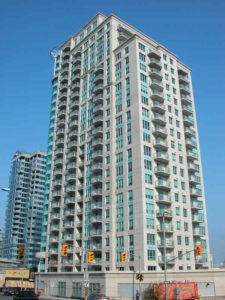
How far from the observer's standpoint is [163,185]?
78500 mm

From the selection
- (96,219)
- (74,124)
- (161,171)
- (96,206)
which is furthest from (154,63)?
(96,219)

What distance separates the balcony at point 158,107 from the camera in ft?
284

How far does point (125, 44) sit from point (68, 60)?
26.4 metres

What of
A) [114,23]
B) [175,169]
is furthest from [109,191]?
[114,23]

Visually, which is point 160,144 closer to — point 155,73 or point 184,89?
point 155,73

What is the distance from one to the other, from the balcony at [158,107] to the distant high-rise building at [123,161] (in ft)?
1.24

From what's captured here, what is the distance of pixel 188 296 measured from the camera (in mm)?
53219

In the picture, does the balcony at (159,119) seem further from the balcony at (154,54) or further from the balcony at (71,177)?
the balcony at (71,177)

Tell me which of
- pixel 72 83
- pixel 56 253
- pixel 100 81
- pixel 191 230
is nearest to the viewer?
pixel 191 230

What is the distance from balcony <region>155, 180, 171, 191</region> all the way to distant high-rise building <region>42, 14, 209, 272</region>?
32 cm

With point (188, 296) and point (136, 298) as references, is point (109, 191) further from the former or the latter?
point (188, 296)

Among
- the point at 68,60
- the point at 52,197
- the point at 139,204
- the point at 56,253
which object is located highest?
the point at 68,60

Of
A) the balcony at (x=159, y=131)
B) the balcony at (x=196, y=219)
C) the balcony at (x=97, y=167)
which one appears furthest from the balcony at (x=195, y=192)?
the balcony at (x=97, y=167)

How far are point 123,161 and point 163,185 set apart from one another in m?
10.6
